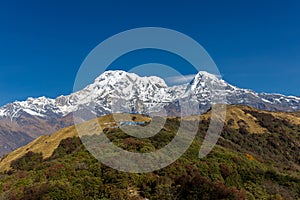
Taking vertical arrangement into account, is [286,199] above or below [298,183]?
below

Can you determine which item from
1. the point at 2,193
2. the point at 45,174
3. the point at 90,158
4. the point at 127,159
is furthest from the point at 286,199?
the point at 2,193

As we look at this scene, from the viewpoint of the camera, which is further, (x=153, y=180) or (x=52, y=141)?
(x=52, y=141)

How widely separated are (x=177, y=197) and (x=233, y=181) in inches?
1215

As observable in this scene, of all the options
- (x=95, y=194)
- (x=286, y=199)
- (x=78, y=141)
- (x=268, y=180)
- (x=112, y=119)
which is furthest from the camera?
(x=112, y=119)

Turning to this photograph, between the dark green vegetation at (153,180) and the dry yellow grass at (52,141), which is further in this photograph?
the dry yellow grass at (52,141)

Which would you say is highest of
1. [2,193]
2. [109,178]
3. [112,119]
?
[112,119]

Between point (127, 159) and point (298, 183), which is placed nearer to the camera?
point (127, 159)

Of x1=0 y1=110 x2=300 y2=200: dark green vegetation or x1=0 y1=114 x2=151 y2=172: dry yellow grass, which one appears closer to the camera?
x1=0 y1=110 x2=300 y2=200: dark green vegetation

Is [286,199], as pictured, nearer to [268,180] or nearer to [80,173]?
[268,180]

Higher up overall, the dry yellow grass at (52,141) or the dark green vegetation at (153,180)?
the dry yellow grass at (52,141)

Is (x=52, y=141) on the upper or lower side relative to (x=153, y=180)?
upper

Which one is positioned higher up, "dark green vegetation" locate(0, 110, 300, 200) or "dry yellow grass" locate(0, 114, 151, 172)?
"dry yellow grass" locate(0, 114, 151, 172)

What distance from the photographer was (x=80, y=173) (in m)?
85.4

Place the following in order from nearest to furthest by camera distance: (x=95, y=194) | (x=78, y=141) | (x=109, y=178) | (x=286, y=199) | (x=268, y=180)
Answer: (x=95, y=194), (x=109, y=178), (x=286, y=199), (x=268, y=180), (x=78, y=141)
